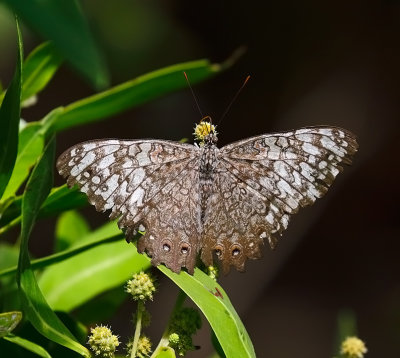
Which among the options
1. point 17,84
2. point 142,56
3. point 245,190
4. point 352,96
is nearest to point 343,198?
point 352,96

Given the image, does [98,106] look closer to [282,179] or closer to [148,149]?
[148,149]

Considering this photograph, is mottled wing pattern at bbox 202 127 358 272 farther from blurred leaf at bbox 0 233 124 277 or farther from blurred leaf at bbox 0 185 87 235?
blurred leaf at bbox 0 185 87 235

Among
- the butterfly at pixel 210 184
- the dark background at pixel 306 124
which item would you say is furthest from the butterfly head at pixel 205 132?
the dark background at pixel 306 124

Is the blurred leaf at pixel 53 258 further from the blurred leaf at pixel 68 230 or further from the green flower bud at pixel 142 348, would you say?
the blurred leaf at pixel 68 230

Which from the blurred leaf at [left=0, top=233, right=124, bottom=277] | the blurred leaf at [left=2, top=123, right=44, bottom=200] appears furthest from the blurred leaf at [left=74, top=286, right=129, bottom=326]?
the blurred leaf at [left=2, top=123, right=44, bottom=200]

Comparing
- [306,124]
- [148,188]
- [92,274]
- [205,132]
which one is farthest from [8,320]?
[306,124]
